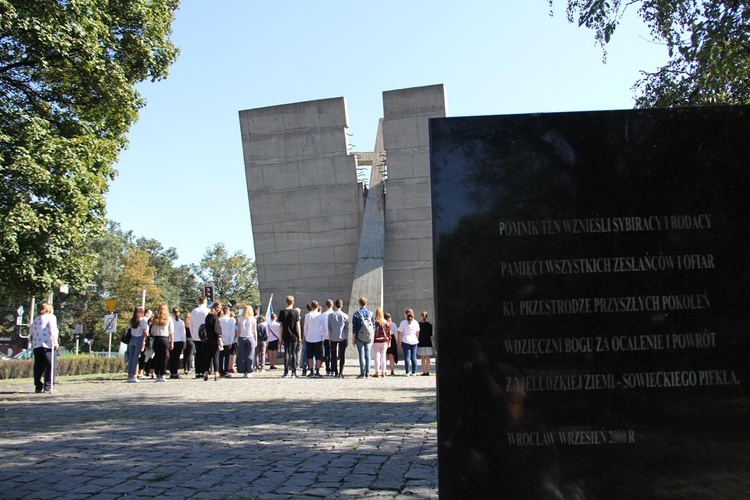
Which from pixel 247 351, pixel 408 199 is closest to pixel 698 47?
pixel 247 351

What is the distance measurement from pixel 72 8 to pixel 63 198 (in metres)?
3.69

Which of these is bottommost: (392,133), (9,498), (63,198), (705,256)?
(9,498)

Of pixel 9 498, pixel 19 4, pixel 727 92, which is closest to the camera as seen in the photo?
pixel 9 498

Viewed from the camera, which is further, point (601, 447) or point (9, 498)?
point (9, 498)

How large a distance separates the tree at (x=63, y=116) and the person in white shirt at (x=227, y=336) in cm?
315

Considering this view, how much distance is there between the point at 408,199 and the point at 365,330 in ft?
47.3

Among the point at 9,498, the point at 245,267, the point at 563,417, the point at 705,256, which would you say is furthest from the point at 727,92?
the point at 245,267

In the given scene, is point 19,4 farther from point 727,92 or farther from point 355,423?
point 727,92

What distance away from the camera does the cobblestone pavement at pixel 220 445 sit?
4992 millimetres

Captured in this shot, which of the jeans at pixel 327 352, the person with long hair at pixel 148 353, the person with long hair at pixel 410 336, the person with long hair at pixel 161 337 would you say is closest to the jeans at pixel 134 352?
the person with long hair at pixel 148 353

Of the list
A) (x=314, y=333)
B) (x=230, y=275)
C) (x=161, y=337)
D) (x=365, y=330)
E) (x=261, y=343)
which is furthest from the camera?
(x=230, y=275)

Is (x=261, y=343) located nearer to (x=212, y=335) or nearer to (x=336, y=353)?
(x=336, y=353)

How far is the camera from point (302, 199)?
3039 centimetres

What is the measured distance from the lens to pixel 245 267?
3337 inches
